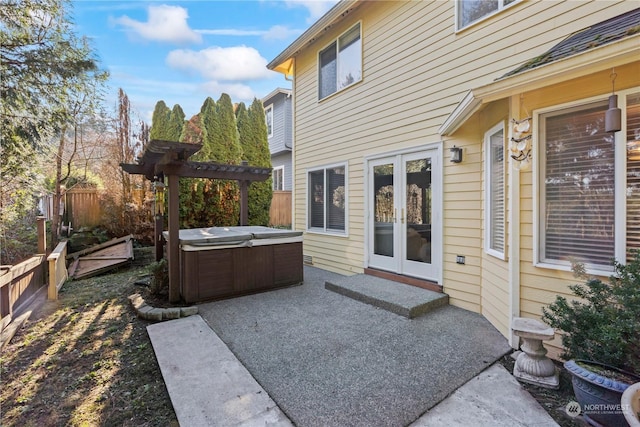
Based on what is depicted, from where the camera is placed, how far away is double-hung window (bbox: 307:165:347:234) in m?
6.17

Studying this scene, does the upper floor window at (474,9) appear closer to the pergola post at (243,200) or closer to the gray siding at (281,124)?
the pergola post at (243,200)

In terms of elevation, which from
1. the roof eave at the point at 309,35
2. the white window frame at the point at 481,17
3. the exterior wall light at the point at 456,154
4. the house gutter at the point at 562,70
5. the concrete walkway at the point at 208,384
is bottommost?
the concrete walkway at the point at 208,384

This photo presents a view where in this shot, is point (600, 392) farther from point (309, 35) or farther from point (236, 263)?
point (309, 35)

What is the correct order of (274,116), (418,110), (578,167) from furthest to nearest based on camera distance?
1. (274,116)
2. (418,110)
3. (578,167)

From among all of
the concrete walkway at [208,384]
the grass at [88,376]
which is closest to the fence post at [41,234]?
the grass at [88,376]

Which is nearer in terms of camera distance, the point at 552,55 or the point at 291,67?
the point at 552,55

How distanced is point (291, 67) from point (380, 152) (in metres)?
4.16

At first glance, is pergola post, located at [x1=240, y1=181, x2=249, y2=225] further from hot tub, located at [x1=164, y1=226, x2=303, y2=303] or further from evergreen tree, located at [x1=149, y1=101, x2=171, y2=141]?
evergreen tree, located at [x1=149, y1=101, x2=171, y2=141]

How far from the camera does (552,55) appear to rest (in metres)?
2.44

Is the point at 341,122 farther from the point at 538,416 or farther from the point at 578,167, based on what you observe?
the point at 538,416

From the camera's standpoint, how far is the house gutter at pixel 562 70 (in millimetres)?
1941

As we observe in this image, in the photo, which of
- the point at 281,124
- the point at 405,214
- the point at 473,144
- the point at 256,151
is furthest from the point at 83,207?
the point at 473,144

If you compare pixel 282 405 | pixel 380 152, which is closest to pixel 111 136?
pixel 380 152

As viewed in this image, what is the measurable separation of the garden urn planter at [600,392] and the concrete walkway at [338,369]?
0.27 meters
